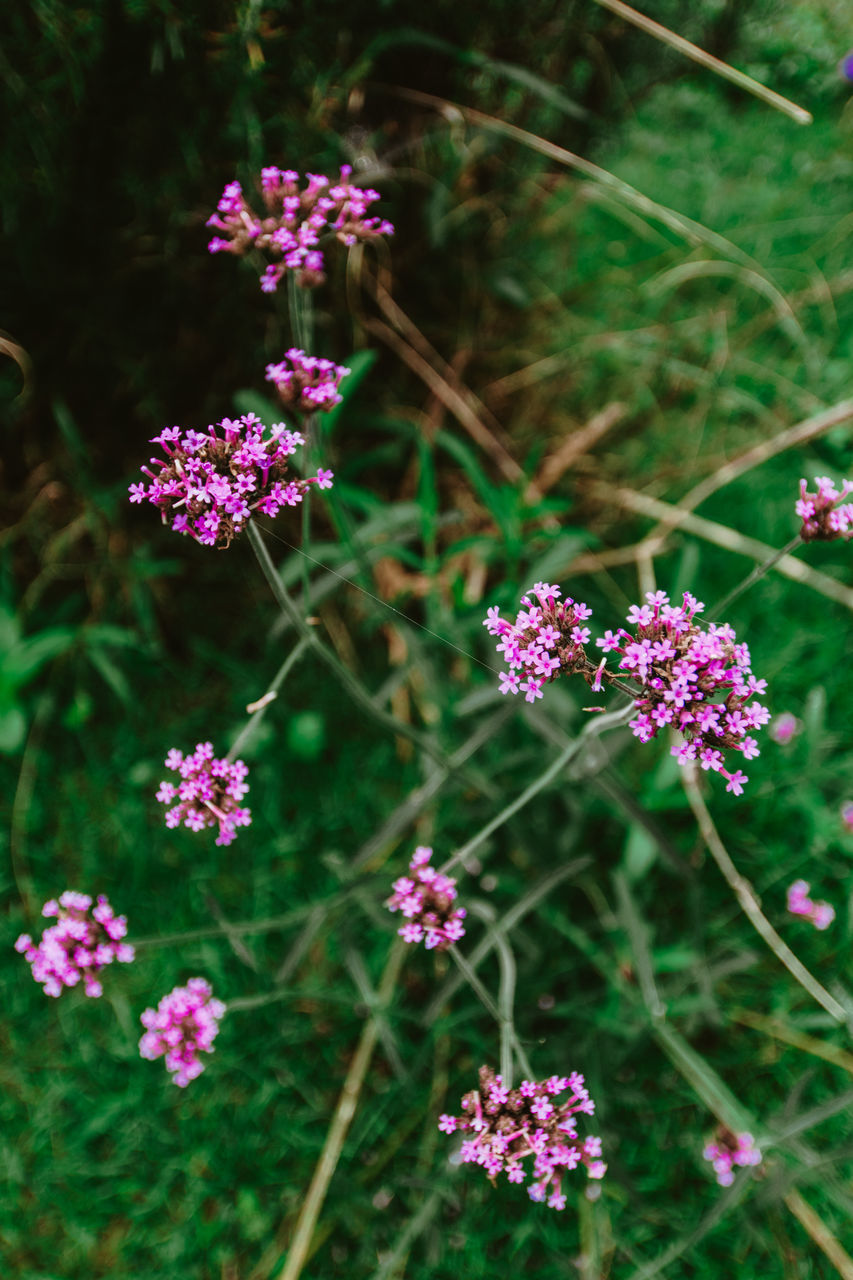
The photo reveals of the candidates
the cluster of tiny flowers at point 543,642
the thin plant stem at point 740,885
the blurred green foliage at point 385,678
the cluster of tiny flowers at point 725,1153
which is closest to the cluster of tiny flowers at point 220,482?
the cluster of tiny flowers at point 543,642

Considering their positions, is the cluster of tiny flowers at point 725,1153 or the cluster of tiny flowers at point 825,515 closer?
the cluster of tiny flowers at point 825,515

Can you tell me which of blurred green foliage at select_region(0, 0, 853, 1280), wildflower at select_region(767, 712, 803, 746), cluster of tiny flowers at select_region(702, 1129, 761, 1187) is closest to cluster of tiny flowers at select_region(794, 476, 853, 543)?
blurred green foliage at select_region(0, 0, 853, 1280)

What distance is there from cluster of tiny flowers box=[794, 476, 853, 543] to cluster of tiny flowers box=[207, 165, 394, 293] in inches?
29.5

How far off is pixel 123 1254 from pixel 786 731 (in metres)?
A: 1.89

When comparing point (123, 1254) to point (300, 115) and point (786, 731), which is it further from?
point (300, 115)

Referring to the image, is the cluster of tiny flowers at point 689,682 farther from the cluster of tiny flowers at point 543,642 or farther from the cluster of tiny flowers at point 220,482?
the cluster of tiny flowers at point 220,482

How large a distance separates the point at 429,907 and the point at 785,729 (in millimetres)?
1185

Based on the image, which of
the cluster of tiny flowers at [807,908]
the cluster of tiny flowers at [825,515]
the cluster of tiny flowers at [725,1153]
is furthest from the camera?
the cluster of tiny flowers at [807,908]

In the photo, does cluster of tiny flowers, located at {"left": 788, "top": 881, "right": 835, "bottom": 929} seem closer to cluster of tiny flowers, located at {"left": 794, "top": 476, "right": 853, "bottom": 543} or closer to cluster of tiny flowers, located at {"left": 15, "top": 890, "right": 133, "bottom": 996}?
cluster of tiny flowers, located at {"left": 794, "top": 476, "right": 853, "bottom": 543}

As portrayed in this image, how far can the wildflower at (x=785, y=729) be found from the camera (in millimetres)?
2115

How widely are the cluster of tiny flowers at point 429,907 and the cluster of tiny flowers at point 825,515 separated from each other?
71 centimetres

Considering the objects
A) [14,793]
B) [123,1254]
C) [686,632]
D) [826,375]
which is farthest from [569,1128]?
[826,375]

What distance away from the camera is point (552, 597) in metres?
1.12

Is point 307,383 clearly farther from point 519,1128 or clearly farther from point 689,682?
point 519,1128
